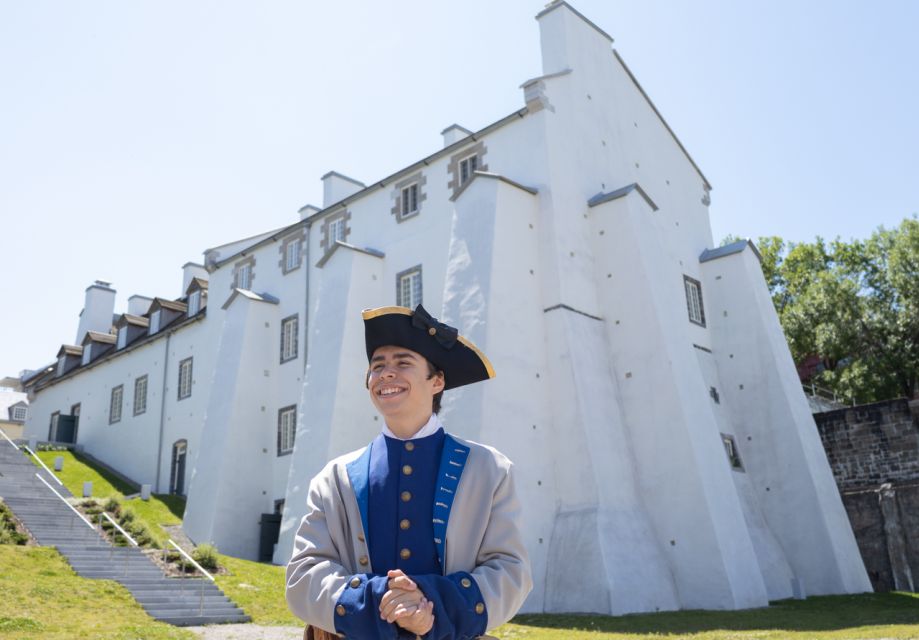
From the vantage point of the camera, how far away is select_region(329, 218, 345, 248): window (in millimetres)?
27016

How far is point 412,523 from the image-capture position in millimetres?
3693

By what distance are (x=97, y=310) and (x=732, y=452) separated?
3684 cm

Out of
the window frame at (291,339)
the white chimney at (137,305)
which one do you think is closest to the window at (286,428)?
the window frame at (291,339)

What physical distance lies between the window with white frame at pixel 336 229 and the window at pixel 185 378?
9221 millimetres

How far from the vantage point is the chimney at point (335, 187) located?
99.8ft

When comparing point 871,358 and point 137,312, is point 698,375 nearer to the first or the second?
point 871,358

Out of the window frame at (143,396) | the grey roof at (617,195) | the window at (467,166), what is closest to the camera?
the grey roof at (617,195)

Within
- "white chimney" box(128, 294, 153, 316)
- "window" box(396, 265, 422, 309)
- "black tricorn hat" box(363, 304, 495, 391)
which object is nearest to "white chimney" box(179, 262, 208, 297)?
"white chimney" box(128, 294, 153, 316)

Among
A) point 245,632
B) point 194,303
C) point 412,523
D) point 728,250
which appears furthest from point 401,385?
point 194,303

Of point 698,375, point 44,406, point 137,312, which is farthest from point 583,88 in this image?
point 44,406

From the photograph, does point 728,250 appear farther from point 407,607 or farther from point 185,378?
point 407,607

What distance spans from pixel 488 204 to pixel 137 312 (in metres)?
28.6

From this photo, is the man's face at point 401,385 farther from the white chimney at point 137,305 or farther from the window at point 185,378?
the white chimney at point 137,305

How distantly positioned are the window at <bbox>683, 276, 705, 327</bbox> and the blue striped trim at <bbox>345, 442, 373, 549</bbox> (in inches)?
813
